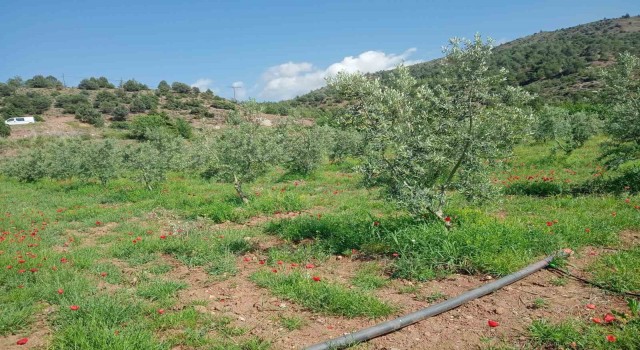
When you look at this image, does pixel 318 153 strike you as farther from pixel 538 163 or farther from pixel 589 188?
pixel 589 188

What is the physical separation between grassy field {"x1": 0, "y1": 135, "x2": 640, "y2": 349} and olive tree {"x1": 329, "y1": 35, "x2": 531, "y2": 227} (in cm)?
75

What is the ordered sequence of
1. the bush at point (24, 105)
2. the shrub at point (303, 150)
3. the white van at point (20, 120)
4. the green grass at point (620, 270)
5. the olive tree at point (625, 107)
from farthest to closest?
1. the bush at point (24, 105)
2. the white van at point (20, 120)
3. the shrub at point (303, 150)
4. the olive tree at point (625, 107)
5. the green grass at point (620, 270)

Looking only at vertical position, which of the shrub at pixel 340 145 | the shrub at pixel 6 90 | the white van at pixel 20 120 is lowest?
the shrub at pixel 340 145

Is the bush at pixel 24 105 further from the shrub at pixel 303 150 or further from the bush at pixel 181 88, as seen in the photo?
the shrub at pixel 303 150

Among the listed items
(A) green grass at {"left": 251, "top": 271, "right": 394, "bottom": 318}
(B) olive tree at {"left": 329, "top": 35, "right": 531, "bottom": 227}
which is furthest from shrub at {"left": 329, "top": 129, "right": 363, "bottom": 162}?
(A) green grass at {"left": 251, "top": 271, "right": 394, "bottom": 318}

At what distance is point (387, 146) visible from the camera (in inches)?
264

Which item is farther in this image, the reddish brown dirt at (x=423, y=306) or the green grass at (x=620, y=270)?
the green grass at (x=620, y=270)

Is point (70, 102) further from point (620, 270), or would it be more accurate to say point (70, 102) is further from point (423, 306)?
point (620, 270)

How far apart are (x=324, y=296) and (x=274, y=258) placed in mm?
2200

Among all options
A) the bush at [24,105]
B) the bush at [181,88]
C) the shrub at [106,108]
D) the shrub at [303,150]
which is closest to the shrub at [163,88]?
the bush at [181,88]

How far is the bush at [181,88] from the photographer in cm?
7675

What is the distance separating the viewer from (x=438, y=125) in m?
6.76

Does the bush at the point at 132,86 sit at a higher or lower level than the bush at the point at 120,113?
higher

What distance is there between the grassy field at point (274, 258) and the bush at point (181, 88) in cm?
6823
